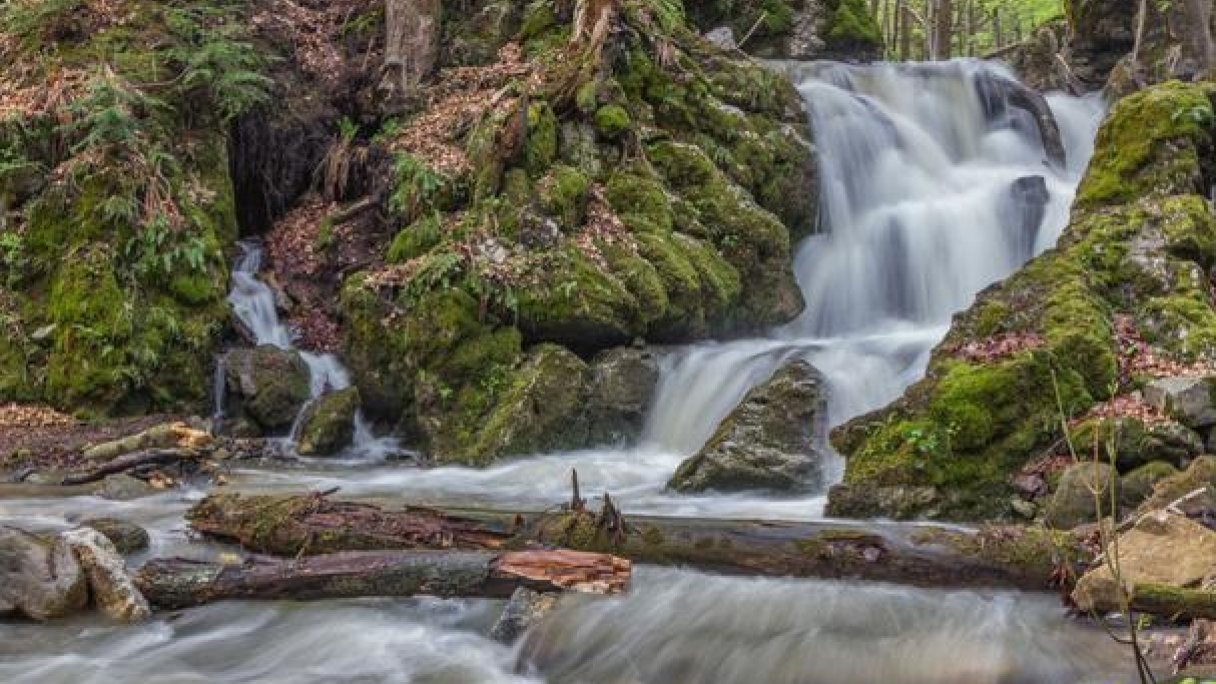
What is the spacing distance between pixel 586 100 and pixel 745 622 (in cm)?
875

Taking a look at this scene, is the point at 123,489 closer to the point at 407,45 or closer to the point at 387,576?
the point at 387,576

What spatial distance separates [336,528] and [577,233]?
6341 mm

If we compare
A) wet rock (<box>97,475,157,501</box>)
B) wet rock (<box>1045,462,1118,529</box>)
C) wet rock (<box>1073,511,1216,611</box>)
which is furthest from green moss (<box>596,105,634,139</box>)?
wet rock (<box>1073,511,1216,611</box>)

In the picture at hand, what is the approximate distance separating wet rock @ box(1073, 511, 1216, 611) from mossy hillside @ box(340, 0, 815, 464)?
6.07 metres

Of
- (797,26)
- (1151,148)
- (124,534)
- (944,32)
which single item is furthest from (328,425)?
(944,32)

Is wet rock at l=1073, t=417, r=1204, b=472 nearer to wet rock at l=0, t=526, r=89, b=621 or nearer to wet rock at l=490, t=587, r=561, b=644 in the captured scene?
wet rock at l=490, t=587, r=561, b=644

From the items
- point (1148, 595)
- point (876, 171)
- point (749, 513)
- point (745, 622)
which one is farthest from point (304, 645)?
point (876, 171)

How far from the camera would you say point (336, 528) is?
6.10 m

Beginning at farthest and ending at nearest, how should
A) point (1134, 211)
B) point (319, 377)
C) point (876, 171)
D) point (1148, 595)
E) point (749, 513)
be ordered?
point (876, 171)
point (319, 377)
point (1134, 211)
point (749, 513)
point (1148, 595)

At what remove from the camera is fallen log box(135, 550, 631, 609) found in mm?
5539

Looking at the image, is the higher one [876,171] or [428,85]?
[428,85]

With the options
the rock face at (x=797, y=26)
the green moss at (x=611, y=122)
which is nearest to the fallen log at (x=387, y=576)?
the green moss at (x=611, y=122)

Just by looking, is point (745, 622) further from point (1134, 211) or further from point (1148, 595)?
point (1134, 211)

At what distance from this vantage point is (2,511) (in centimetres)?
777
